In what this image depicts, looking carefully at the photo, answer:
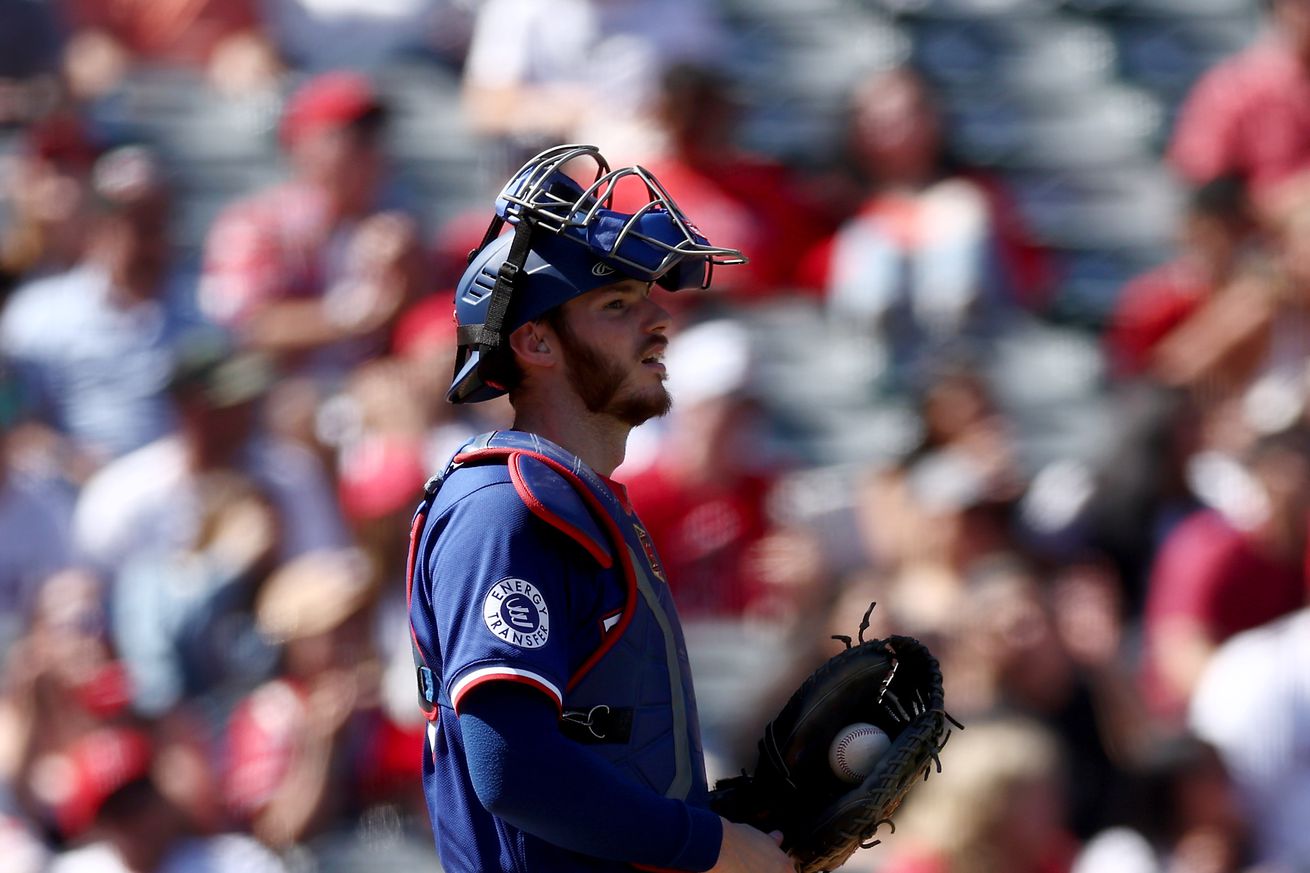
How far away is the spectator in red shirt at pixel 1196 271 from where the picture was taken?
7008mm

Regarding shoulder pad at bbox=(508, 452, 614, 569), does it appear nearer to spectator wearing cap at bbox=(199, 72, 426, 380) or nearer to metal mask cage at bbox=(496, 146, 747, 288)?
metal mask cage at bbox=(496, 146, 747, 288)

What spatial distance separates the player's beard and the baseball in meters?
0.58

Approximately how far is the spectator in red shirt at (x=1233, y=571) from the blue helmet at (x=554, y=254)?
11.5 feet

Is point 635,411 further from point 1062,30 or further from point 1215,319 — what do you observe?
point 1062,30

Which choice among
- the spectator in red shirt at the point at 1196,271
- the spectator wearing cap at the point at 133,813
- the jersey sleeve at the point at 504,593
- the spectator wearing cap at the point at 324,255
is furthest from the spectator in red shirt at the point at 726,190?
the jersey sleeve at the point at 504,593

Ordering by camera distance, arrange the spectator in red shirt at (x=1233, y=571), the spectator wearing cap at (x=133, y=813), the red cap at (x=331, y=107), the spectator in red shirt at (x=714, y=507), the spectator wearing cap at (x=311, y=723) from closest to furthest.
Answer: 1. the spectator wearing cap at (x=133, y=813)
2. the spectator wearing cap at (x=311, y=723)
3. the spectator in red shirt at (x=1233, y=571)
4. the spectator in red shirt at (x=714, y=507)
5. the red cap at (x=331, y=107)

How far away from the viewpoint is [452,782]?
2910 millimetres

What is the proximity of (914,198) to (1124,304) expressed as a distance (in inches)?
33.9

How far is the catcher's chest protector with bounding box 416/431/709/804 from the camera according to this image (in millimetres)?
2842

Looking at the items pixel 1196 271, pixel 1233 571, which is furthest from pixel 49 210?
pixel 1233 571

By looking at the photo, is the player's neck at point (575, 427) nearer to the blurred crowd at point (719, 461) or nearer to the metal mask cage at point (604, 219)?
the metal mask cage at point (604, 219)

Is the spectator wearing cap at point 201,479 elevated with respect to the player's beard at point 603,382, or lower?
lower

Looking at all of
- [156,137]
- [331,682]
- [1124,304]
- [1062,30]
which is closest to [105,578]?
[331,682]

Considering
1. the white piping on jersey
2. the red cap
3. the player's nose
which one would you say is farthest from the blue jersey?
the red cap
